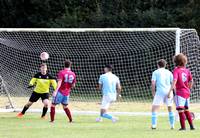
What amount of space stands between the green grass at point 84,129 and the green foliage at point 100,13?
19740 millimetres

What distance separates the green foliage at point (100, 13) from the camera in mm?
39094

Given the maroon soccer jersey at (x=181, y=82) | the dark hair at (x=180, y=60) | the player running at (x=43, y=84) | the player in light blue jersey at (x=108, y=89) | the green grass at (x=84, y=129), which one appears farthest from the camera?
the player running at (x=43, y=84)

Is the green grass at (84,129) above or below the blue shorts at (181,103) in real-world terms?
below

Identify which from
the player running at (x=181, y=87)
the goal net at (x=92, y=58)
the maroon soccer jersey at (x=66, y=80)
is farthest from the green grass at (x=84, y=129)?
the goal net at (x=92, y=58)

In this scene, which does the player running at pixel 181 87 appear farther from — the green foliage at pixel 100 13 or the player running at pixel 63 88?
the green foliage at pixel 100 13

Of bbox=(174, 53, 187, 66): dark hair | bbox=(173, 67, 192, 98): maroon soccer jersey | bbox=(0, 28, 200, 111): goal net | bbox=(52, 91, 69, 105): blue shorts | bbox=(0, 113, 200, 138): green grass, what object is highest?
bbox=(0, 28, 200, 111): goal net

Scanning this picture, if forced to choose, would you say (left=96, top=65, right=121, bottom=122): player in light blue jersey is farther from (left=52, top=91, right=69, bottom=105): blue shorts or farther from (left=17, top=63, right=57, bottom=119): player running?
(left=17, top=63, right=57, bottom=119): player running

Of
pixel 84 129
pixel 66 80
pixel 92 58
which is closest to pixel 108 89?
pixel 66 80

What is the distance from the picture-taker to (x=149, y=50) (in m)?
29.2

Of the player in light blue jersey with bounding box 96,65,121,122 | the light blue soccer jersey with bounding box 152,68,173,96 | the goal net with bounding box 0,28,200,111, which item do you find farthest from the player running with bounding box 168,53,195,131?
the goal net with bounding box 0,28,200,111

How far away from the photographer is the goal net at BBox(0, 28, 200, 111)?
26594mm

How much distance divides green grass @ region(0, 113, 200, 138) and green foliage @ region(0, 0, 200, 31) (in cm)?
1974

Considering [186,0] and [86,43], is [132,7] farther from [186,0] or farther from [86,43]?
[86,43]

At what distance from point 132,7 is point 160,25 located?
324 cm
